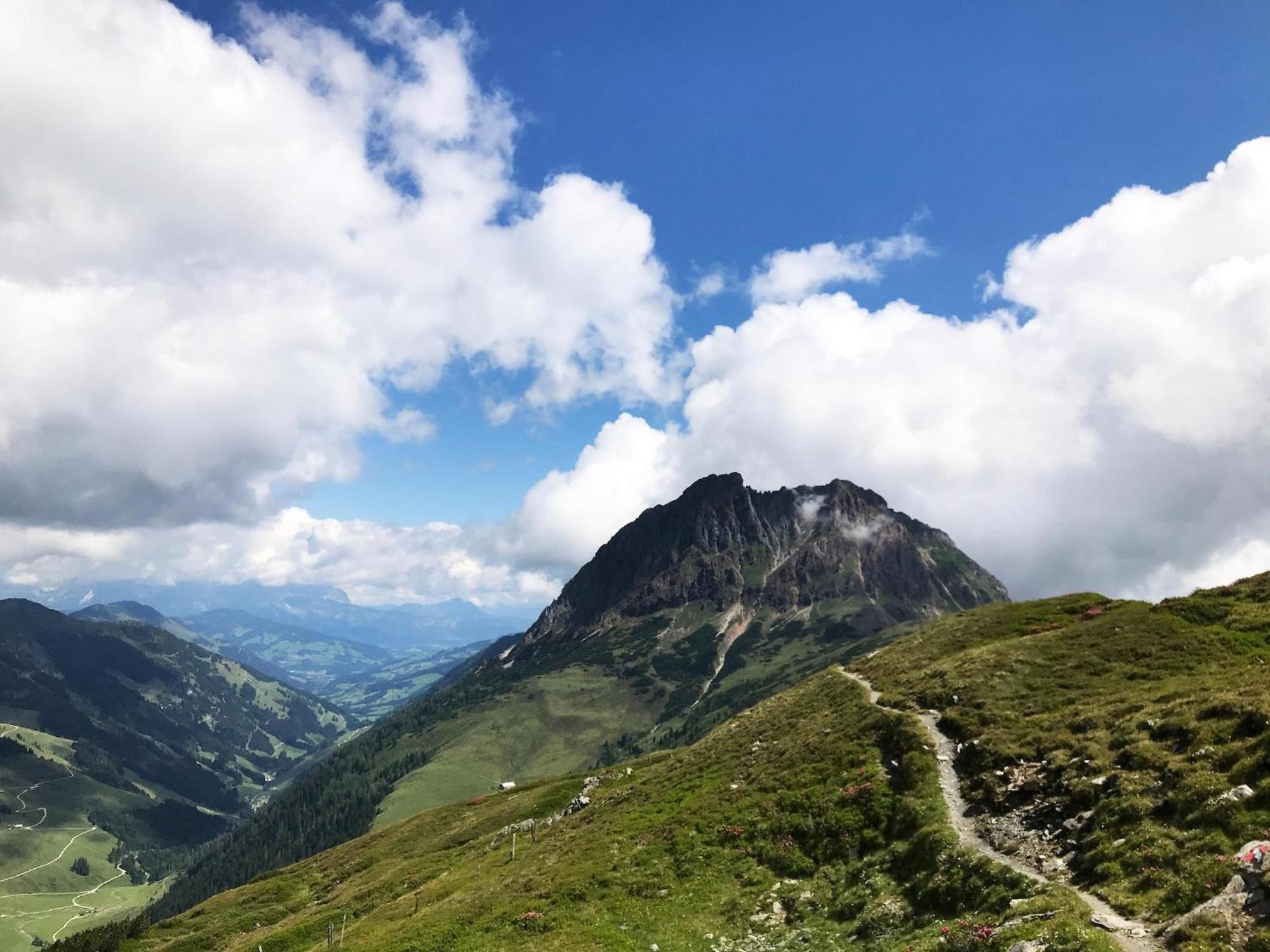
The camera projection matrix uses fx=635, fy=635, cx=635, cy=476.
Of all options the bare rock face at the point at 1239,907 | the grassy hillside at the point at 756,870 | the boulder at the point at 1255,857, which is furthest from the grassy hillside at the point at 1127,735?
the grassy hillside at the point at 756,870

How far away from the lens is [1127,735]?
118 feet

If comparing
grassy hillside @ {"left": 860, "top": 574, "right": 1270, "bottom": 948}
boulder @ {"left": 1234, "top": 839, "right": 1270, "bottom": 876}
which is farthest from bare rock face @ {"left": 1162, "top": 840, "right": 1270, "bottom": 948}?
grassy hillside @ {"left": 860, "top": 574, "right": 1270, "bottom": 948}

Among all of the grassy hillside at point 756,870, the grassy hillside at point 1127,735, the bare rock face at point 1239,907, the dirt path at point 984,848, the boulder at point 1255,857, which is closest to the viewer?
the bare rock face at point 1239,907

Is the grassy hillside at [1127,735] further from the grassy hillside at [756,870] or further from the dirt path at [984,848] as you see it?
the grassy hillside at [756,870]

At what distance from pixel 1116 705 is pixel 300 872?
5914 inches

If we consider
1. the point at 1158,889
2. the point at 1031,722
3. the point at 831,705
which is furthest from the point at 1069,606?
the point at 1158,889

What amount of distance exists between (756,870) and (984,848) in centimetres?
1369

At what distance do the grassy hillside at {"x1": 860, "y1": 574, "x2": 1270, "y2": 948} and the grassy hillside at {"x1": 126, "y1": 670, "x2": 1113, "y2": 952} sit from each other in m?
3.37

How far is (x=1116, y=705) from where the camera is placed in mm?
41812

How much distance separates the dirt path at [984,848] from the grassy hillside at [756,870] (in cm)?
74

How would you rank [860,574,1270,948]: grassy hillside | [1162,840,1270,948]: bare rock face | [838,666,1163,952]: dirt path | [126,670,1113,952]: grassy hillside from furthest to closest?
[126,670,1113,952]: grassy hillside, [860,574,1270,948]: grassy hillside, [838,666,1163,952]: dirt path, [1162,840,1270,948]: bare rock face

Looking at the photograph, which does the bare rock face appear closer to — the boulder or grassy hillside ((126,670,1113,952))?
the boulder

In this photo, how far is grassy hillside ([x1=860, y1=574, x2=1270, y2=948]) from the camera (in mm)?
25141

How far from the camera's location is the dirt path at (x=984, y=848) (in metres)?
20.6
